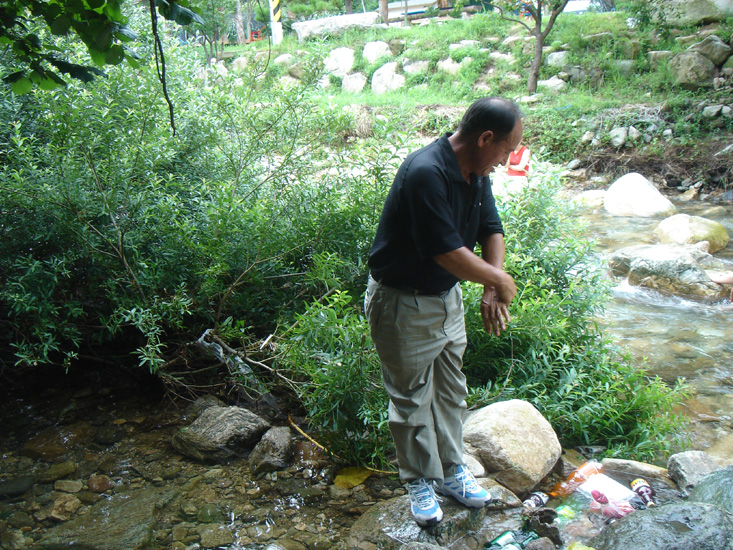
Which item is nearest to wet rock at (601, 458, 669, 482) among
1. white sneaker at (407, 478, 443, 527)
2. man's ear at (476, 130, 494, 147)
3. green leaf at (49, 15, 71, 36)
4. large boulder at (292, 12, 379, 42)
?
white sneaker at (407, 478, 443, 527)

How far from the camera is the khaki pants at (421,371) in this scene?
2688mm

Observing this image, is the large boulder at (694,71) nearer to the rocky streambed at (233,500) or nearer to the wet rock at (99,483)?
the rocky streambed at (233,500)

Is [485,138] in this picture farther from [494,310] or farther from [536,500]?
[536,500]

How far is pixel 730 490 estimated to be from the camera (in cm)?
272

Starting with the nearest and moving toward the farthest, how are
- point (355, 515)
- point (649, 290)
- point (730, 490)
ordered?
point (730, 490)
point (355, 515)
point (649, 290)

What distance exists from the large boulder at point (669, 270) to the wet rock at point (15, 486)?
6.88 meters

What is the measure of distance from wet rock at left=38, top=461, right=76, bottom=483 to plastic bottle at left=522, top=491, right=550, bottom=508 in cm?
276

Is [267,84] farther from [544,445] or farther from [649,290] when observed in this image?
[649,290]

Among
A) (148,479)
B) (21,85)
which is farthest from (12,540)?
(21,85)

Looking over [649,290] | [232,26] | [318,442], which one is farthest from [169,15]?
[232,26]

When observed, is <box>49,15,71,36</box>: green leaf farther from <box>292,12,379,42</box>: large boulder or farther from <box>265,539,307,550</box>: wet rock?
<box>292,12,379,42</box>: large boulder

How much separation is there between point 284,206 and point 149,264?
3.56 ft

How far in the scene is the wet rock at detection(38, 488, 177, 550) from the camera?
304cm

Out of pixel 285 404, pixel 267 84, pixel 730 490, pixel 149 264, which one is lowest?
pixel 285 404
